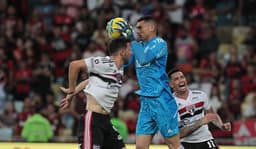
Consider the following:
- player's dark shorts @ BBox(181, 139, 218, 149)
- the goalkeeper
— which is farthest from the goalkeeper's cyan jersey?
player's dark shorts @ BBox(181, 139, 218, 149)

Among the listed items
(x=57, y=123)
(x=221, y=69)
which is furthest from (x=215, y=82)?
(x=57, y=123)

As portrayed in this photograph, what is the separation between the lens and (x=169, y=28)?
1822cm

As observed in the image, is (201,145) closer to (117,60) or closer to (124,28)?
(117,60)

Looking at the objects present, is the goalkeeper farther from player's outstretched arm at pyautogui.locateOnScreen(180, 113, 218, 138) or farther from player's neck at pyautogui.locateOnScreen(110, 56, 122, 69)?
player's outstretched arm at pyautogui.locateOnScreen(180, 113, 218, 138)

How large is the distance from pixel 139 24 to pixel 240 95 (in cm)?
661

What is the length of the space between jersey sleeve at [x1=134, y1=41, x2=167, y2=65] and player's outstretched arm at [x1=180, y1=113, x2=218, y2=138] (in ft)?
3.82

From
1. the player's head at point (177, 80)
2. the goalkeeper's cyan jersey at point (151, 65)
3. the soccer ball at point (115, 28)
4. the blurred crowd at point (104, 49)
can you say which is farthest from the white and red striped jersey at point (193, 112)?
the blurred crowd at point (104, 49)

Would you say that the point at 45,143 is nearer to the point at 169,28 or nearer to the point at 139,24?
the point at 139,24

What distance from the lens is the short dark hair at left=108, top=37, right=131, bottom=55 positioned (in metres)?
10.0

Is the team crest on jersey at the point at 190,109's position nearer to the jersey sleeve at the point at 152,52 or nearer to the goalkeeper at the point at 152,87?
the goalkeeper at the point at 152,87

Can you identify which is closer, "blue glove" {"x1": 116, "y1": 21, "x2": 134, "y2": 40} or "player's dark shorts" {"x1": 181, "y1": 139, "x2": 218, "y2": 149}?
"blue glove" {"x1": 116, "y1": 21, "x2": 134, "y2": 40}

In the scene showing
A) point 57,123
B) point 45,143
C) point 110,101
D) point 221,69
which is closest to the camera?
point 110,101

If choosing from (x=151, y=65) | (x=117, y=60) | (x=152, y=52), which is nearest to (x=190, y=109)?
(x=151, y=65)

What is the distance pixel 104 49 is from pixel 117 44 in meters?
7.43
